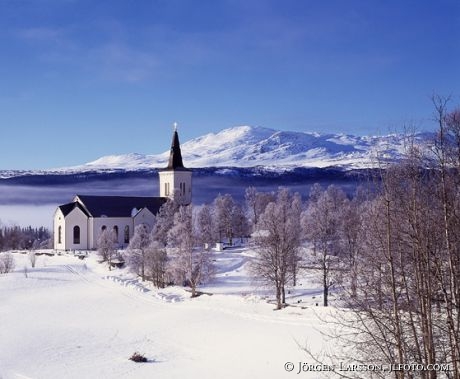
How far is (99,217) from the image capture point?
253ft

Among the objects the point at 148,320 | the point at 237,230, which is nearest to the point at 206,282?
the point at 148,320

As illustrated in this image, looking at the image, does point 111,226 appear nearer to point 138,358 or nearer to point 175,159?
point 175,159

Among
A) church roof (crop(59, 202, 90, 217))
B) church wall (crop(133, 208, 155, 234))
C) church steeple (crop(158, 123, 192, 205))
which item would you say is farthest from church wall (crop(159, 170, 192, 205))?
church roof (crop(59, 202, 90, 217))

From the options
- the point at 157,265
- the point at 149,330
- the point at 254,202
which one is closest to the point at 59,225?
the point at 254,202

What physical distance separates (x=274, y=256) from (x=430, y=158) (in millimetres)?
30986

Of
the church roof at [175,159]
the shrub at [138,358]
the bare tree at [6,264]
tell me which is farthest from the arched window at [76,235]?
the shrub at [138,358]

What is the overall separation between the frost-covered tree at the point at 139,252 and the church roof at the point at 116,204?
12748mm

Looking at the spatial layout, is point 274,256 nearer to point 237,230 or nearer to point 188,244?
point 188,244

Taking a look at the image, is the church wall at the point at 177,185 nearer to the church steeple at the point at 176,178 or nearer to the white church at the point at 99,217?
the church steeple at the point at 176,178

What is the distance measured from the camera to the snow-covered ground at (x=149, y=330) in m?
22.9

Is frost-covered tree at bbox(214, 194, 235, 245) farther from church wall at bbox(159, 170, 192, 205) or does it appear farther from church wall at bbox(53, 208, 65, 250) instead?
church wall at bbox(53, 208, 65, 250)

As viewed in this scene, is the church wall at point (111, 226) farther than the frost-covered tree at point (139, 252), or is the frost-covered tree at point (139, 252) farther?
the church wall at point (111, 226)

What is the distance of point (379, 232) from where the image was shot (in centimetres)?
1005

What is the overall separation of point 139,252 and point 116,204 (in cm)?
2296
